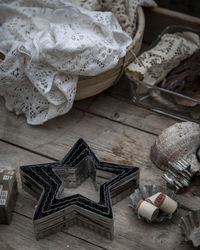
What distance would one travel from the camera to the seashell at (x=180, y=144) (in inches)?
50.0

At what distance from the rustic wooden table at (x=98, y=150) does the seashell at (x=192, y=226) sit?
1.7 inches

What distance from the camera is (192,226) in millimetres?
1083

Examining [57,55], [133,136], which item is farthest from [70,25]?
[133,136]

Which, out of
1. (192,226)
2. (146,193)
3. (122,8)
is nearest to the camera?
(192,226)

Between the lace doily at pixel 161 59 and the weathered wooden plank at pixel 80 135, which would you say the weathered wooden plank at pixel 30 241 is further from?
the lace doily at pixel 161 59

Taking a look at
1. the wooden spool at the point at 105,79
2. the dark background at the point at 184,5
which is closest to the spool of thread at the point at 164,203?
the wooden spool at the point at 105,79

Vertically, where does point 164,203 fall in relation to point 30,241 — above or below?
above

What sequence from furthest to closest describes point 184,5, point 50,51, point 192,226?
point 184,5 → point 50,51 → point 192,226

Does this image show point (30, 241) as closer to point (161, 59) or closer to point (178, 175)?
point (178, 175)

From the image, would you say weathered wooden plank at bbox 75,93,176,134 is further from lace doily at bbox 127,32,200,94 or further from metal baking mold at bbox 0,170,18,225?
metal baking mold at bbox 0,170,18,225

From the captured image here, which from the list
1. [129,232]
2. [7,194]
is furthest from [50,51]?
[129,232]

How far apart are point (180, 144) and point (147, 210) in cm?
23

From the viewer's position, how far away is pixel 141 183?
128 centimetres

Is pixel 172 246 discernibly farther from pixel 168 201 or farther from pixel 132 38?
pixel 132 38
